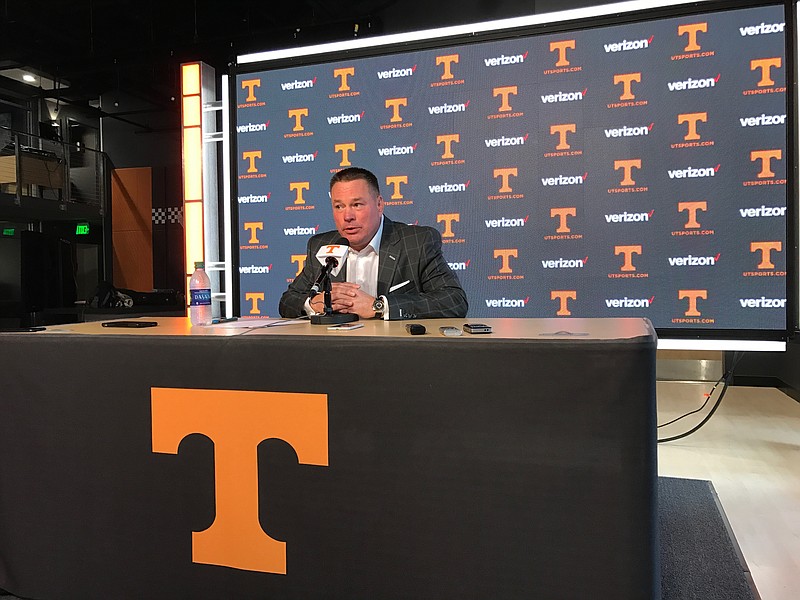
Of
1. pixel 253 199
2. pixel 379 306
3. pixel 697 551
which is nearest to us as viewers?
pixel 697 551

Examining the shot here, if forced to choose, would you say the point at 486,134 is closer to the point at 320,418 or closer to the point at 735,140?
the point at 735,140

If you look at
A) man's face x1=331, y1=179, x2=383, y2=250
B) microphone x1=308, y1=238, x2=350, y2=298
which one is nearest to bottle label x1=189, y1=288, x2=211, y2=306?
microphone x1=308, y1=238, x2=350, y2=298

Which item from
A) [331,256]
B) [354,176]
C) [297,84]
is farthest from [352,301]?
[297,84]

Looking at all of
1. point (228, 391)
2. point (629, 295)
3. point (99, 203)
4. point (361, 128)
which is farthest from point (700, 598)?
point (99, 203)

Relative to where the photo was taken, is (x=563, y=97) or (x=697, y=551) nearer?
(x=697, y=551)

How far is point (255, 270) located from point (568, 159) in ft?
6.92

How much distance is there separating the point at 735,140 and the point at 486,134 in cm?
131

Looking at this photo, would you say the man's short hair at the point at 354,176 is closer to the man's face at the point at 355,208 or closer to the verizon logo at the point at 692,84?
the man's face at the point at 355,208

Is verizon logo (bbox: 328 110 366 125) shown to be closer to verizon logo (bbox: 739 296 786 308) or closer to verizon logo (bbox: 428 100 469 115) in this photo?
verizon logo (bbox: 428 100 469 115)

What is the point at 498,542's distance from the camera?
1.15 meters

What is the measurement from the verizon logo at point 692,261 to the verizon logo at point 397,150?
63.1 inches

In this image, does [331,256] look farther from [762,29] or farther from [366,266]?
[762,29]

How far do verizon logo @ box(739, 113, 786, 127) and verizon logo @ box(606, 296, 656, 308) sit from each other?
100 cm

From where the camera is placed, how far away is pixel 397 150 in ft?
11.3
